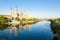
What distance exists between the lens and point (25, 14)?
259 feet

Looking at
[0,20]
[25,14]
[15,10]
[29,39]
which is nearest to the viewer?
[29,39]

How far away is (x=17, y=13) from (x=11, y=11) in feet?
16.0

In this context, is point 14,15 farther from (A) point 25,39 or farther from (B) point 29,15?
(A) point 25,39

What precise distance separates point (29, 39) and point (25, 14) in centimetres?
6124

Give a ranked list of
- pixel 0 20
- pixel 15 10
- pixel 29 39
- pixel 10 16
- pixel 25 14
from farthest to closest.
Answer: pixel 25 14, pixel 15 10, pixel 10 16, pixel 0 20, pixel 29 39

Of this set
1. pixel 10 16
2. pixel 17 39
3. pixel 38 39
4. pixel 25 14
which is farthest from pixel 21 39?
pixel 25 14

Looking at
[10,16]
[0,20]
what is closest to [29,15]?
[10,16]

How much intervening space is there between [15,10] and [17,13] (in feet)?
6.71

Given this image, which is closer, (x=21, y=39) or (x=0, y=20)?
(x=21, y=39)

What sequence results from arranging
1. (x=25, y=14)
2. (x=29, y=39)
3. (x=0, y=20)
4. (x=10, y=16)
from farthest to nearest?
(x=25, y=14)
(x=10, y=16)
(x=0, y=20)
(x=29, y=39)

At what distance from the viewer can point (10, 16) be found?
64.8 meters

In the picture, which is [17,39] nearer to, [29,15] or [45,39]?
[45,39]

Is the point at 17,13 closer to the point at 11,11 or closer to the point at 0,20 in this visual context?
the point at 11,11

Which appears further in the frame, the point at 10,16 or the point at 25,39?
the point at 10,16
